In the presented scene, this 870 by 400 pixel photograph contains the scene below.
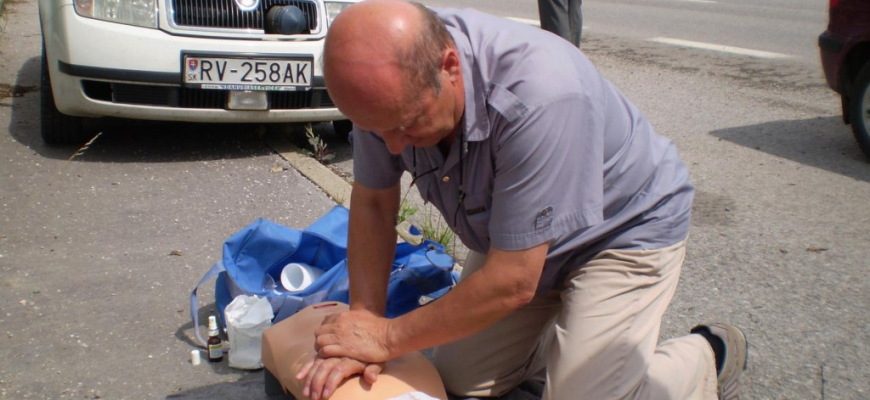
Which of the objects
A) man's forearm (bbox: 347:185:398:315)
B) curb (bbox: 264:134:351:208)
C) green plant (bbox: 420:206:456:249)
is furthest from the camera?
curb (bbox: 264:134:351:208)

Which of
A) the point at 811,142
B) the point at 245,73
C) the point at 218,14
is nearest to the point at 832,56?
the point at 811,142

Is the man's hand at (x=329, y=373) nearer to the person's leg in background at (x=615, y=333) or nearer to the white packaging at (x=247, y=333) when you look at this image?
the person's leg in background at (x=615, y=333)

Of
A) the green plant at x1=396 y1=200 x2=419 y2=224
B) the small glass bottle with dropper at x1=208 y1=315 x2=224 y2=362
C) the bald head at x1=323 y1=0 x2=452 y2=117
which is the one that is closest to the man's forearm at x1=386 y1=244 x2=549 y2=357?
the bald head at x1=323 y1=0 x2=452 y2=117

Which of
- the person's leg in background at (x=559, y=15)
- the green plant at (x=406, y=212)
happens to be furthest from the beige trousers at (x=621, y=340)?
the person's leg in background at (x=559, y=15)

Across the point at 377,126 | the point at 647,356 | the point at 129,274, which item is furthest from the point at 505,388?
the point at 129,274

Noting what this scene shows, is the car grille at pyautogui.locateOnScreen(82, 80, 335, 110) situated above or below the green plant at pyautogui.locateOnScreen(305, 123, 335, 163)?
above

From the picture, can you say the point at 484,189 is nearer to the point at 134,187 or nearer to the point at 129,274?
the point at 129,274

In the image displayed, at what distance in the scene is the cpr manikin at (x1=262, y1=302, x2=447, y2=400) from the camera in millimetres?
2299

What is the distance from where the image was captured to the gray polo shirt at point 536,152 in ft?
6.72

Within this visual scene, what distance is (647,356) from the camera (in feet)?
8.06

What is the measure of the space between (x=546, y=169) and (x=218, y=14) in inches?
127

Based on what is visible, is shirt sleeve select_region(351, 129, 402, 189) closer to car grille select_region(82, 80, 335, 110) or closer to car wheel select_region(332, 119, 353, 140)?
car grille select_region(82, 80, 335, 110)

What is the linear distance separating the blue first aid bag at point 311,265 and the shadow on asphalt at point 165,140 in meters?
2.03

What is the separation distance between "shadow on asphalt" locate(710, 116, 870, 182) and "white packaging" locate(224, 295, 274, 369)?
141 inches
